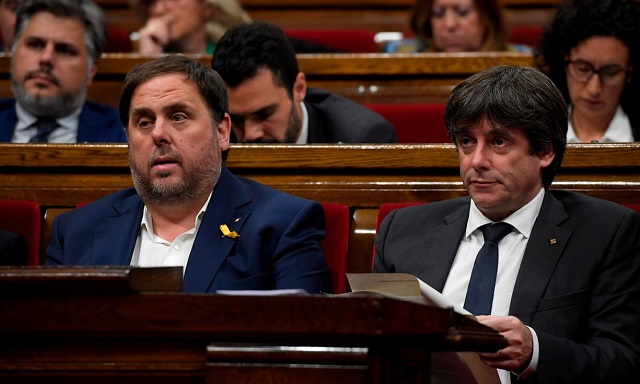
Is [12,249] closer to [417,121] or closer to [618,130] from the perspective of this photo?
[417,121]

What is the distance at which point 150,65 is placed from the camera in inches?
Answer: 47.0

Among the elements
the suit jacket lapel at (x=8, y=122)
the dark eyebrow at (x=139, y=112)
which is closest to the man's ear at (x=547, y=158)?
the dark eyebrow at (x=139, y=112)

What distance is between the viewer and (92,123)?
5.44 ft

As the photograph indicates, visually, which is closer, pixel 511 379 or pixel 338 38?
pixel 511 379

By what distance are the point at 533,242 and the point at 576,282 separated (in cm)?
6

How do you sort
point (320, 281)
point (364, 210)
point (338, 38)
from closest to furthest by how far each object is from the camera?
point (320, 281)
point (364, 210)
point (338, 38)

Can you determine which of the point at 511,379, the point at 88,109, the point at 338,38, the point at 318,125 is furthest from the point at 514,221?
the point at 338,38

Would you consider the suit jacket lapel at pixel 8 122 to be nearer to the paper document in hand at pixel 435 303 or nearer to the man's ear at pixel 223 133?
the man's ear at pixel 223 133

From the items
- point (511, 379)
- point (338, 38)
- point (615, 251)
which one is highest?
point (338, 38)

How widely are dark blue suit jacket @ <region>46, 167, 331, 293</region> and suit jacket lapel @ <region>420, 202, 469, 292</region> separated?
12 centimetres

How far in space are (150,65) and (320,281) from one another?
327mm

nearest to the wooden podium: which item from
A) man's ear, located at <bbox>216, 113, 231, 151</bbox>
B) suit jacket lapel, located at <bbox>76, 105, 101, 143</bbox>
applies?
man's ear, located at <bbox>216, 113, 231, 151</bbox>

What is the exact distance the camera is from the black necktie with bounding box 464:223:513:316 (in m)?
1.01

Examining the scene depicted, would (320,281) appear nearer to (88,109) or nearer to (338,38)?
(88,109)
